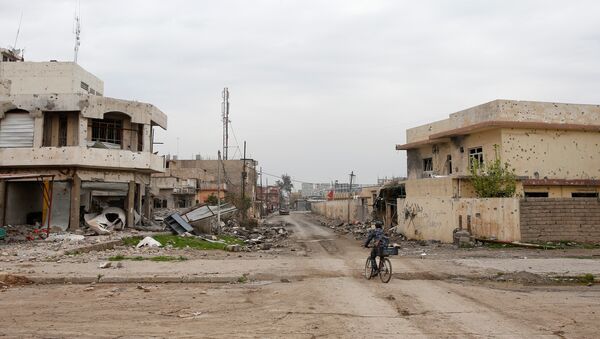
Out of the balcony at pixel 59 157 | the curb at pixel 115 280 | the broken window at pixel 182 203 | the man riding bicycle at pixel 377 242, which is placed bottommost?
the curb at pixel 115 280

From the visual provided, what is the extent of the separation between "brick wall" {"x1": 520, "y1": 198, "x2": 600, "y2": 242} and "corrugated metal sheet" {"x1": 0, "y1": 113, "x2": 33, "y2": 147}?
997 inches

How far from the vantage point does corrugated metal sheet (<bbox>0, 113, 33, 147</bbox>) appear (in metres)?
25.8

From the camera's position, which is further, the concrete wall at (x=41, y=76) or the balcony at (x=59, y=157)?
the concrete wall at (x=41, y=76)

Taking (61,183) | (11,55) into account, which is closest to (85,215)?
(61,183)

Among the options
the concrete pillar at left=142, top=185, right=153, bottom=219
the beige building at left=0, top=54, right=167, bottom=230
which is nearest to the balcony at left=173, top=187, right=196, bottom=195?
the concrete pillar at left=142, top=185, right=153, bottom=219

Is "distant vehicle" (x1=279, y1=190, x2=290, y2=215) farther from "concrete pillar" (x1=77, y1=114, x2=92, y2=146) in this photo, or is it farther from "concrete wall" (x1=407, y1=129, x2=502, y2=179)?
"concrete pillar" (x1=77, y1=114, x2=92, y2=146)

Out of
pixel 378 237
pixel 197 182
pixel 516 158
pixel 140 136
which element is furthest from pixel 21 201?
pixel 197 182

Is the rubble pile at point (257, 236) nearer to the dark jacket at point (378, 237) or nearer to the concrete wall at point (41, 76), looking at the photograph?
the dark jacket at point (378, 237)

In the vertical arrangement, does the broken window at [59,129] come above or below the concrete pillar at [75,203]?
above

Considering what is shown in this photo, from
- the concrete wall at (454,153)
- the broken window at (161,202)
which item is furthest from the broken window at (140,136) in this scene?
the broken window at (161,202)

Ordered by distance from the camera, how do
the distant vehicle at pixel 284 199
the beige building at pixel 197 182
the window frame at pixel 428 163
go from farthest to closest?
the distant vehicle at pixel 284 199
the beige building at pixel 197 182
the window frame at pixel 428 163

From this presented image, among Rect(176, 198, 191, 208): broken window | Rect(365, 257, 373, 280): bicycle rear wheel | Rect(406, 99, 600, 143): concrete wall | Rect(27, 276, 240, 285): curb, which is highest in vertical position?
Rect(406, 99, 600, 143): concrete wall

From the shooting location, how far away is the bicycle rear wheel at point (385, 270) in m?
12.0

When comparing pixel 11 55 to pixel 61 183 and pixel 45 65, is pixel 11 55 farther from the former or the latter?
pixel 61 183
